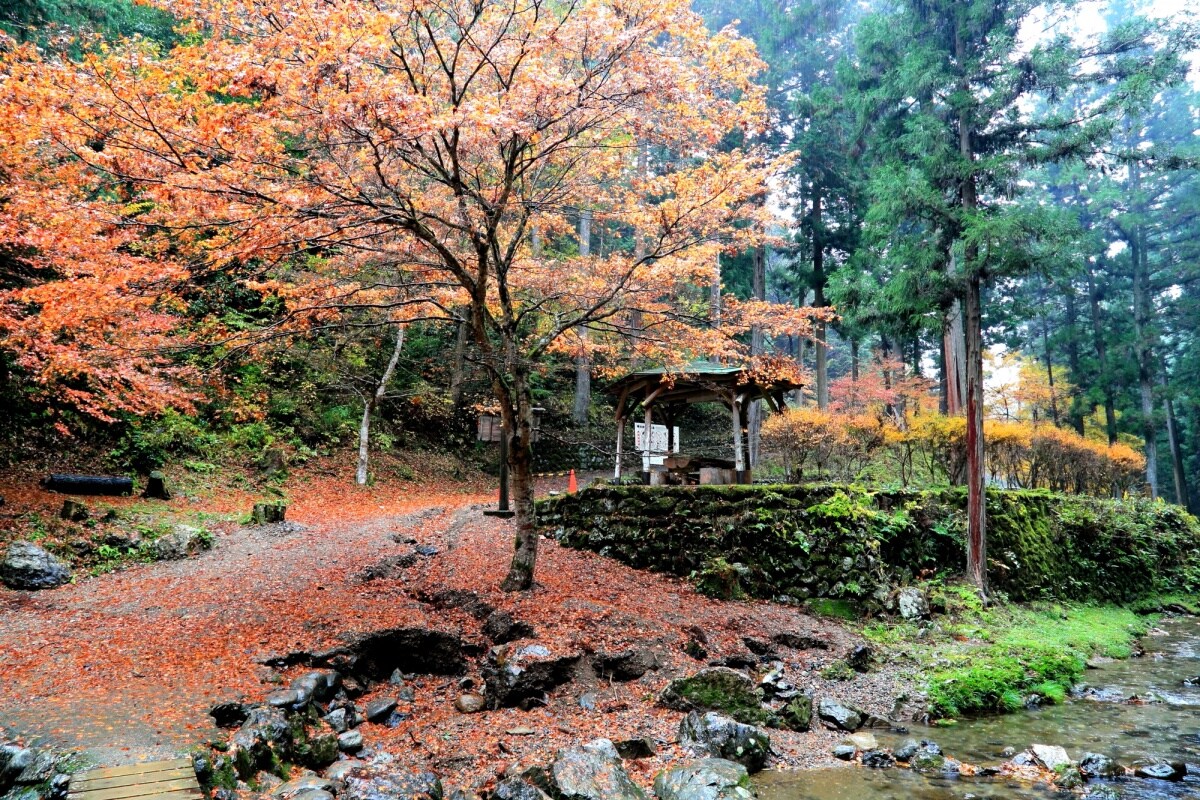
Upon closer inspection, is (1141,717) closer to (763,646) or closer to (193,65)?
(763,646)

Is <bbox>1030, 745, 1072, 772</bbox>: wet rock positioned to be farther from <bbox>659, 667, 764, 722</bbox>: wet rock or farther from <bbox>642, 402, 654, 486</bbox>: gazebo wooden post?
<bbox>642, 402, 654, 486</bbox>: gazebo wooden post

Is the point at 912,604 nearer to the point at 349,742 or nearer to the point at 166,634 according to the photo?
the point at 349,742

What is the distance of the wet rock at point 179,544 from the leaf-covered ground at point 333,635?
1.02 feet

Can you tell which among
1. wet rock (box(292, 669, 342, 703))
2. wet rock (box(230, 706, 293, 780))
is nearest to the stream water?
wet rock (box(230, 706, 293, 780))

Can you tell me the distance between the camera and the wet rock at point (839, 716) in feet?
18.7

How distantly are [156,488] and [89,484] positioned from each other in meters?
1.03

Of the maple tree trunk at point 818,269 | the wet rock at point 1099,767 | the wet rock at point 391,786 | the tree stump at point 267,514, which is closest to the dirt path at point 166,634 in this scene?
the wet rock at point 391,786

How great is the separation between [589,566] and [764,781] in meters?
5.06

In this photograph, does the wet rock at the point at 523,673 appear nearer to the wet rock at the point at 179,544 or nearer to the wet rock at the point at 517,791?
the wet rock at the point at 517,791

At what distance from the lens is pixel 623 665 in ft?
20.6

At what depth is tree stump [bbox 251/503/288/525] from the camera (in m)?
11.2

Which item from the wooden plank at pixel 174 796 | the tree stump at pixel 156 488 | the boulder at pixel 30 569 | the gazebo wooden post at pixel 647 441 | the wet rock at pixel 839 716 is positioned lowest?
the wet rock at pixel 839 716

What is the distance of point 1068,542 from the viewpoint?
11969mm

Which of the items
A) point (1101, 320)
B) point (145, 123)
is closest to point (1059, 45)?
point (145, 123)
